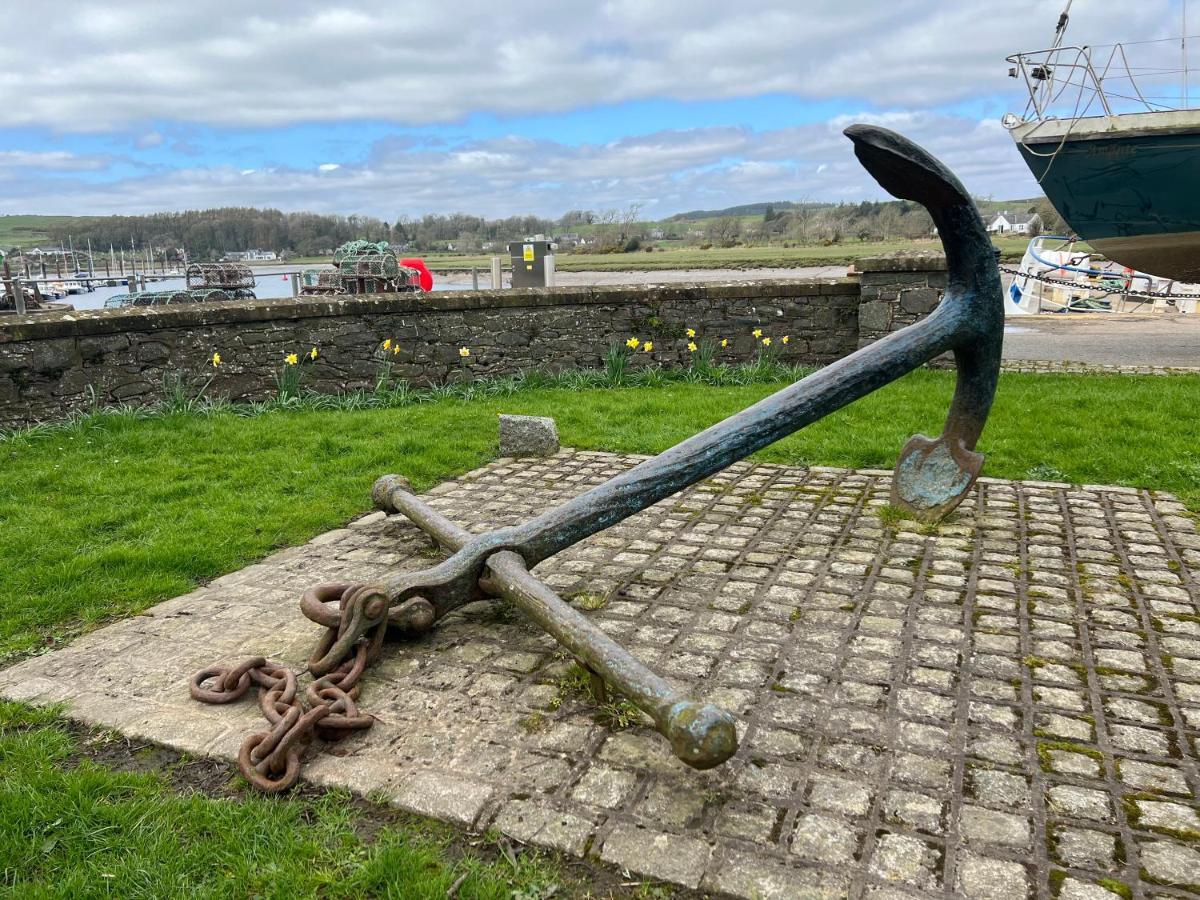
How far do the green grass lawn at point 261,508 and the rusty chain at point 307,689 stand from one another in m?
0.12

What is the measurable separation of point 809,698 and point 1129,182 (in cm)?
1158

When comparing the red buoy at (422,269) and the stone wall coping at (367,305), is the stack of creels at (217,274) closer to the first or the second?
the red buoy at (422,269)

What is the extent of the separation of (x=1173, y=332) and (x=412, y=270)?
44.2 feet

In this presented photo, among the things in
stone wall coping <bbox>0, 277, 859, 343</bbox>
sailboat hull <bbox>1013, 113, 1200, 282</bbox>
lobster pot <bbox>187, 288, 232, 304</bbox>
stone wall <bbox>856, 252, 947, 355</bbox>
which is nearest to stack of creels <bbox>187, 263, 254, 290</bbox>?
lobster pot <bbox>187, 288, 232, 304</bbox>

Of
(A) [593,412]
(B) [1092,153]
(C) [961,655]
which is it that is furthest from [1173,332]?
(C) [961,655]

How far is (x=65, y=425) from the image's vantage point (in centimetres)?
649

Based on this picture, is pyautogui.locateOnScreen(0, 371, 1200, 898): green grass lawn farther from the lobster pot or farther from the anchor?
the lobster pot

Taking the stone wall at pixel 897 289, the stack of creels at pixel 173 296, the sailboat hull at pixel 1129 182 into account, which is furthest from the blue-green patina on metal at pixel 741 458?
the stack of creels at pixel 173 296

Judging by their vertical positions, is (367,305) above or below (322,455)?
above

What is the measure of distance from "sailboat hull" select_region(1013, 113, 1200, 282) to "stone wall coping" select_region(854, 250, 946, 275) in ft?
15.7

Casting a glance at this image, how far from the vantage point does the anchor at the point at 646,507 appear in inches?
92.0

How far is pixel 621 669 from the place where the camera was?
2.36 meters

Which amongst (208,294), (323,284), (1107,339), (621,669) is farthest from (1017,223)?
(621,669)

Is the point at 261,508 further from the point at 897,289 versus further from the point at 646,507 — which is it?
the point at 897,289
